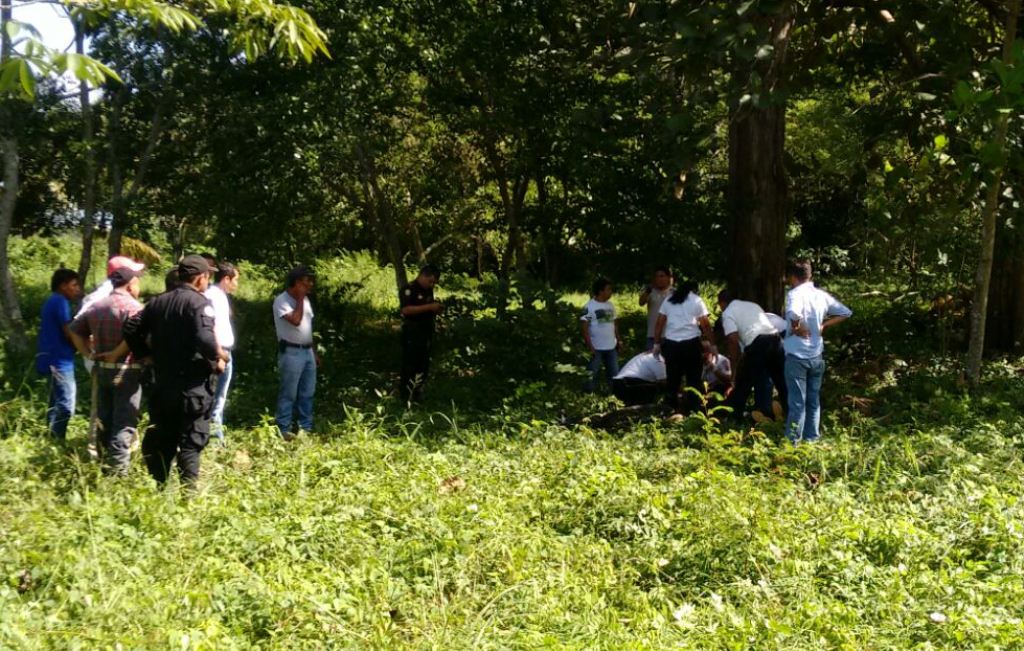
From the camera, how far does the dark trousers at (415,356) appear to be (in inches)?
401

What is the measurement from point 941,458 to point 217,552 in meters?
5.28

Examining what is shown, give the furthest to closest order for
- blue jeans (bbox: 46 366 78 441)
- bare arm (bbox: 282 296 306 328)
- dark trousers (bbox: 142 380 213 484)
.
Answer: bare arm (bbox: 282 296 306 328), blue jeans (bbox: 46 366 78 441), dark trousers (bbox: 142 380 213 484)

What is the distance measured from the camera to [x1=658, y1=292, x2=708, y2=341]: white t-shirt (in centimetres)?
891

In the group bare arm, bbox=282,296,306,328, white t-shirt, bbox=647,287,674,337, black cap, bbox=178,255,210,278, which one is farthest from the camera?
Answer: white t-shirt, bbox=647,287,674,337

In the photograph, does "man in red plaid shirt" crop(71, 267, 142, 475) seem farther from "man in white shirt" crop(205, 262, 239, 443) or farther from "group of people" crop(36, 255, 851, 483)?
"man in white shirt" crop(205, 262, 239, 443)

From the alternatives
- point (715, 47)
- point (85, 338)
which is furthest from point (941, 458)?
point (85, 338)

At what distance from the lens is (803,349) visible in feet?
25.6

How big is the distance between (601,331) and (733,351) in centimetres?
200

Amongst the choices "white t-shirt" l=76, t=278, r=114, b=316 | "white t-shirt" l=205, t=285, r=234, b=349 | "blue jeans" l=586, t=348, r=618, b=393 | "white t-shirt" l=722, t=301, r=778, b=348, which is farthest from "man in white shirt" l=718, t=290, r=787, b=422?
"white t-shirt" l=76, t=278, r=114, b=316

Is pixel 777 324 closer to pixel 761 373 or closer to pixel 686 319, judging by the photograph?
pixel 761 373

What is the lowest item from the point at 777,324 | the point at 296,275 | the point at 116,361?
the point at 116,361

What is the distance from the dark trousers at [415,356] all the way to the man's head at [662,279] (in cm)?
260

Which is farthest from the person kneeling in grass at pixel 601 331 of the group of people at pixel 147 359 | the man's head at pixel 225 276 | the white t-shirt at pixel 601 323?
the man's head at pixel 225 276

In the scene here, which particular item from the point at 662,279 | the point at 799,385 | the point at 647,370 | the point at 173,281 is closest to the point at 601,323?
the point at 662,279
